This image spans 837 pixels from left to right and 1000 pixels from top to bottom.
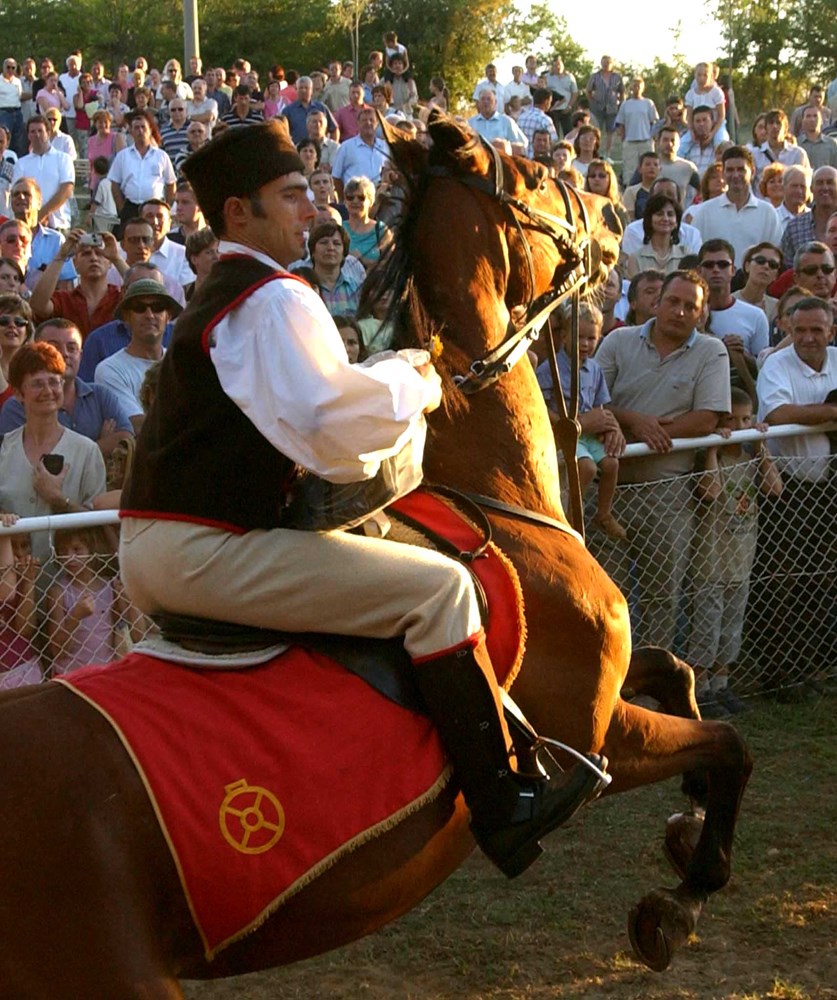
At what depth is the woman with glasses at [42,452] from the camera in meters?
5.78

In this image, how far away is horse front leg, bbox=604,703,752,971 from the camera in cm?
412

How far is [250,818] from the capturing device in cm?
313

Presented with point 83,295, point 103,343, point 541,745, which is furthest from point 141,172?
point 541,745

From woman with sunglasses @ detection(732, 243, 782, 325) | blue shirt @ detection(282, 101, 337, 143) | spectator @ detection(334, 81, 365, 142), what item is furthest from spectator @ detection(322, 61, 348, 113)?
woman with sunglasses @ detection(732, 243, 782, 325)

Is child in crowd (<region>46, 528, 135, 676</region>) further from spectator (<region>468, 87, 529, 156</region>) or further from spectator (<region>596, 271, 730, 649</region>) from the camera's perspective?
spectator (<region>468, 87, 529, 156</region>)

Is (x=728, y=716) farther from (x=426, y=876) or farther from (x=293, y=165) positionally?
(x=293, y=165)

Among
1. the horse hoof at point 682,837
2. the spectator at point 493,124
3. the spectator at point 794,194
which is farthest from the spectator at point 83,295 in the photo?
the spectator at point 493,124

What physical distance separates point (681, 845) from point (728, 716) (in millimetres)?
2669

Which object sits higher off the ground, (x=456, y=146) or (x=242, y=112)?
(x=456, y=146)

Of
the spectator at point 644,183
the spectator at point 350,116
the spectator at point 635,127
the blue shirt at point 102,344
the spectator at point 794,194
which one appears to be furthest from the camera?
the spectator at point 635,127

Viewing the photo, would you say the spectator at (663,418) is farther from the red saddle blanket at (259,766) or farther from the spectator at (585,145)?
the spectator at (585,145)

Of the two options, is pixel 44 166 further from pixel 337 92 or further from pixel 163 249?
pixel 337 92

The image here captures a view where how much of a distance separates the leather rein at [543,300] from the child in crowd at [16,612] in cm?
221

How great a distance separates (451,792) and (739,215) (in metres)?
9.57
